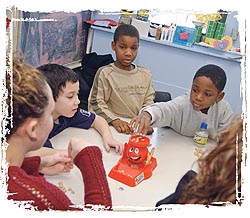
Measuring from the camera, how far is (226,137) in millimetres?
467

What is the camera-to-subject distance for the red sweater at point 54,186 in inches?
18.7

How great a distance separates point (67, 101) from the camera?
0.55 metres

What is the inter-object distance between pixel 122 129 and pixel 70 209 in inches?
6.8

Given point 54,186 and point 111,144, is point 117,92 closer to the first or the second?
point 111,144

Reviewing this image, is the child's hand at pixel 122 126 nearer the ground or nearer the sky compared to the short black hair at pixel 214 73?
nearer the ground

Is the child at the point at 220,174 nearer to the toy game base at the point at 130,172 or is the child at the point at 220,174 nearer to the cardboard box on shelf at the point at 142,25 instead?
the toy game base at the point at 130,172

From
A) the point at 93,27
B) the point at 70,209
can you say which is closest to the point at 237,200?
the point at 70,209

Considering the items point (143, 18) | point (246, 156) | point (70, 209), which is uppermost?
point (143, 18)

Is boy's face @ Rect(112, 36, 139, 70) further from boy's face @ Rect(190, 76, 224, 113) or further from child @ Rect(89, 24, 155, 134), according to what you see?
boy's face @ Rect(190, 76, 224, 113)

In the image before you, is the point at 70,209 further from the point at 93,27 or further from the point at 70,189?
the point at 93,27

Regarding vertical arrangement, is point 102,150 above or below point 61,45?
below

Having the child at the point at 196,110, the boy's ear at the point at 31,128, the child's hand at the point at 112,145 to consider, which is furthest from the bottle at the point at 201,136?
the boy's ear at the point at 31,128

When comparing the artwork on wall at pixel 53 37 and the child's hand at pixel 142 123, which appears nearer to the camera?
the artwork on wall at pixel 53 37

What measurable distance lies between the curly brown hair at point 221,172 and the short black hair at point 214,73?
115 mm
